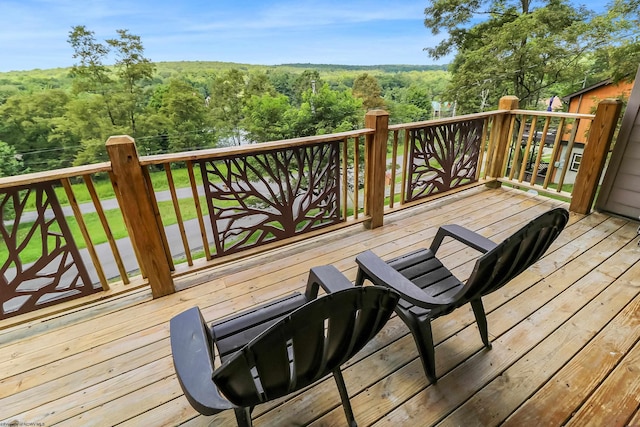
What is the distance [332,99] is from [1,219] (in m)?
10.9

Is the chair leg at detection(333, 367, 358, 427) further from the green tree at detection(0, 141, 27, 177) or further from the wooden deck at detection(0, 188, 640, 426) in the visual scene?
the green tree at detection(0, 141, 27, 177)

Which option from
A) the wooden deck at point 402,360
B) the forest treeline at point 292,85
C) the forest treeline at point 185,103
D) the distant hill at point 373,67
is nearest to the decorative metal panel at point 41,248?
the wooden deck at point 402,360

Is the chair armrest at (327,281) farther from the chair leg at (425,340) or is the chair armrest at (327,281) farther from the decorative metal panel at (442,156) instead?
the decorative metal panel at (442,156)

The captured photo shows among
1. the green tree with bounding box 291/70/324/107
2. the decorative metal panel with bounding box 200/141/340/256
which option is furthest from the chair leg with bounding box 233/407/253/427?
the green tree with bounding box 291/70/324/107

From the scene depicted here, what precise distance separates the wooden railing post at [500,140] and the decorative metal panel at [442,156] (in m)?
0.26

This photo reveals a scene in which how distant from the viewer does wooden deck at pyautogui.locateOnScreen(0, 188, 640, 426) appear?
4.31ft

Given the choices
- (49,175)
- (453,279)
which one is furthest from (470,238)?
(49,175)

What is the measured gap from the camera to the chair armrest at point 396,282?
1.21 metres

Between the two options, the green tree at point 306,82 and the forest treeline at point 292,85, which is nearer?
the forest treeline at point 292,85

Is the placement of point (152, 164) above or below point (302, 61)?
below

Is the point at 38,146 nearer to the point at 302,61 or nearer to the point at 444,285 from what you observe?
the point at 302,61

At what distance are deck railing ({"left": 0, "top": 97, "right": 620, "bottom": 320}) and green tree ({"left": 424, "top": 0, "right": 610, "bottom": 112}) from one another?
722 centimetres

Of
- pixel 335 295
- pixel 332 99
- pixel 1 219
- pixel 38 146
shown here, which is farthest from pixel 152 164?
pixel 38 146

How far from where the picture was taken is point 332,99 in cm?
1138
